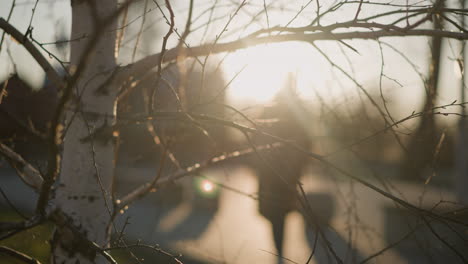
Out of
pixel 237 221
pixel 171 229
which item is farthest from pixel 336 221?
pixel 171 229

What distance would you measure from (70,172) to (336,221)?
30.6 ft

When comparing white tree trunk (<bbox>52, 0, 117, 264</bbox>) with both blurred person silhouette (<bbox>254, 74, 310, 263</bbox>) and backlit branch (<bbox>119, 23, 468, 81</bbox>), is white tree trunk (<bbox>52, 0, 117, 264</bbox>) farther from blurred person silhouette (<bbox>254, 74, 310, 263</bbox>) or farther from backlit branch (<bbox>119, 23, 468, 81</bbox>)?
blurred person silhouette (<bbox>254, 74, 310, 263</bbox>)

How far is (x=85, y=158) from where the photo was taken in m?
2.03

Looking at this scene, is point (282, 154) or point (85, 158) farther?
point (282, 154)

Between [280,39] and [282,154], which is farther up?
[282,154]

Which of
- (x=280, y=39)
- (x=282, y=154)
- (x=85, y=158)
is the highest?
(x=282, y=154)

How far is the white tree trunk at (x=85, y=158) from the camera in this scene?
1990 mm

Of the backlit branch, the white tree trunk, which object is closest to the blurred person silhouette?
the backlit branch

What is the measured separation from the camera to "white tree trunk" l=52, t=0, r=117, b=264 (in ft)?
6.53

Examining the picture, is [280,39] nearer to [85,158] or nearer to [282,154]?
[85,158]

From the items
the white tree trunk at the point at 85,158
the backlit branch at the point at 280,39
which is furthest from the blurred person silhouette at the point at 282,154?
the white tree trunk at the point at 85,158

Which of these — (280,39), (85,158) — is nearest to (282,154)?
(280,39)

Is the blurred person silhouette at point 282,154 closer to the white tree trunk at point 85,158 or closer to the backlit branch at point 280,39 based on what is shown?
the backlit branch at point 280,39

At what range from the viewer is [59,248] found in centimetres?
198
